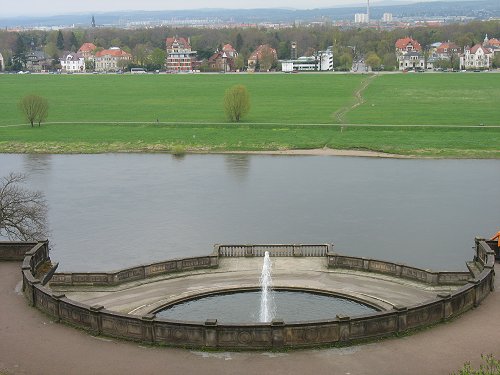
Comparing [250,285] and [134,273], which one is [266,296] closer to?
[250,285]

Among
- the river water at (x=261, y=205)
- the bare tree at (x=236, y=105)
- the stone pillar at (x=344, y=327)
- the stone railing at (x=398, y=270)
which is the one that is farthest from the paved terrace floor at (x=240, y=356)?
the bare tree at (x=236, y=105)

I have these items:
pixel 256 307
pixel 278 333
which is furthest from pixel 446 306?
pixel 256 307

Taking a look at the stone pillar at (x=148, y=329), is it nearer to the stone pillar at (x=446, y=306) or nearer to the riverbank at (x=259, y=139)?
the stone pillar at (x=446, y=306)

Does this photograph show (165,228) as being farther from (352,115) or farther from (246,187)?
(352,115)

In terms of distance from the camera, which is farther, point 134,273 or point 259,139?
point 259,139

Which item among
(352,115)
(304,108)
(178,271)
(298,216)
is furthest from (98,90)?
(178,271)

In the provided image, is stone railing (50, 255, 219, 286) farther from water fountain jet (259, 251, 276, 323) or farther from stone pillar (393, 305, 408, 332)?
stone pillar (393, 305, 408, 332)

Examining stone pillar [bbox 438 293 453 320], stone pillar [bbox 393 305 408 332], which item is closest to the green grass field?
stone pillar [bbox 438 293 453 320]
